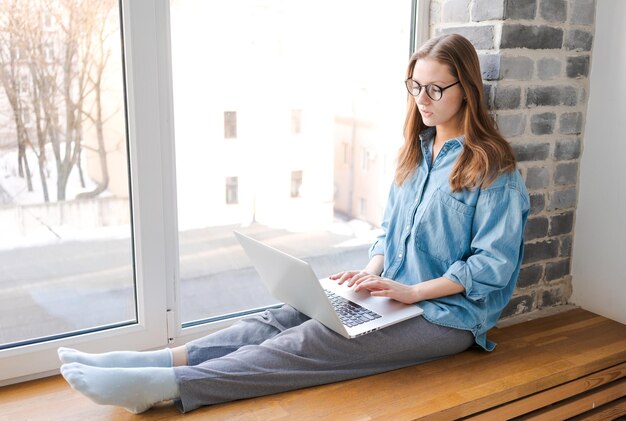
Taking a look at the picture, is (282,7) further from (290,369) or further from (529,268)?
(529,268)

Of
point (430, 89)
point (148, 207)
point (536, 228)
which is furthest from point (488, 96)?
point (148, 207)

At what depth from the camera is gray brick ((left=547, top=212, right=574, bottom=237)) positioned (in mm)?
2236

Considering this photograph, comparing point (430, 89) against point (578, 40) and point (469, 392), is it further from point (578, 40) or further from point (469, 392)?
point (469, 392)

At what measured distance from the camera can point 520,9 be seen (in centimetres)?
196

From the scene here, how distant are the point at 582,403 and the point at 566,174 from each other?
2.49ft

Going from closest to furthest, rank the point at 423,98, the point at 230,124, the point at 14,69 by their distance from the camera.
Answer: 1. the point at 14,69
2. the point at 423,98
3. the point at 230,124

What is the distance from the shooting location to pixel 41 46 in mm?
1634

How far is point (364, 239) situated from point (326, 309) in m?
0.73

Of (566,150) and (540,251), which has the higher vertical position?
(566,150)

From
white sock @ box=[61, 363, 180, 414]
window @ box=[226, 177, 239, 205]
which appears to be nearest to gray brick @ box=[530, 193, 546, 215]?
window @ box=[226, 177, 239, 205]

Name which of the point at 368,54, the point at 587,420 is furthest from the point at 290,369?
the point at 368,54

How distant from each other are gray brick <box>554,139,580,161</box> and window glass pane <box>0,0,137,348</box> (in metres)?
1.38

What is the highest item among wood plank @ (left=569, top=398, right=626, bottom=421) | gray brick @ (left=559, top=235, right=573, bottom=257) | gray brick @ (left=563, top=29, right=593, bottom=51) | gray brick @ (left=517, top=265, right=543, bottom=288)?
gray brick @ (left=563, top=29, right=593, bottom=51)

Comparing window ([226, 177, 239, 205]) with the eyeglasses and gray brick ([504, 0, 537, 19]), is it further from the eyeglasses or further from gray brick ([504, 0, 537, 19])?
gray brick ([504, 0, 537, 19])
